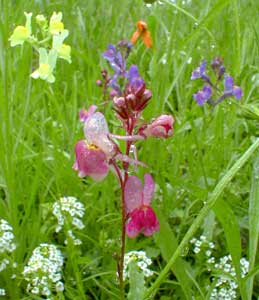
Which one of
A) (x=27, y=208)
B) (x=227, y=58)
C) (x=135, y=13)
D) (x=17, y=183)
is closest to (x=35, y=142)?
(x=17, y=183)

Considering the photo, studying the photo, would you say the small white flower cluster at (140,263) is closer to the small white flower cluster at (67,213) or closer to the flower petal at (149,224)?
the small white flower cluster at (67,213)

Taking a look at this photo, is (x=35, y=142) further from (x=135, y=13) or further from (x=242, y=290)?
(x=135, y=13)

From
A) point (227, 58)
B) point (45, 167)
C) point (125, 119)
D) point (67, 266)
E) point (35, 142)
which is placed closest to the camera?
point (125, 119)

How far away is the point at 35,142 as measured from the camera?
2041 mm

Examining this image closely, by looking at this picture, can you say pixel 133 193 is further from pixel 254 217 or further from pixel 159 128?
pixel 254 217

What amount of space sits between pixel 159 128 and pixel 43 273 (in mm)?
444

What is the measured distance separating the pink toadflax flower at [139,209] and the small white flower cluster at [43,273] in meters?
0.34

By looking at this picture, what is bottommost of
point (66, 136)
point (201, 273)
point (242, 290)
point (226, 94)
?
point (201, 273)

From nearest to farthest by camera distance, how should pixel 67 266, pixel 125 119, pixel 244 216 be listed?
pixel 125 119 → pixel 67 266 → pixel 244 216

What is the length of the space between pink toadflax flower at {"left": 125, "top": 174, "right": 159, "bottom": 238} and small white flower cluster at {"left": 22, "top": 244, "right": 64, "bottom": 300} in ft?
1.12

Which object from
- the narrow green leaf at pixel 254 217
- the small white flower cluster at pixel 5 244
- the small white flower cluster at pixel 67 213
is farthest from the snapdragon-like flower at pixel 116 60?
the narrow green leaf at pixel 254 217

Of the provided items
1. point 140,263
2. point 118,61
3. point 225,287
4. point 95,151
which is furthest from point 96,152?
point 118,61

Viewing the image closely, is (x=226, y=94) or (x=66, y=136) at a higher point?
(x=226, y=94)

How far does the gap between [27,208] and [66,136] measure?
390 millimetres
